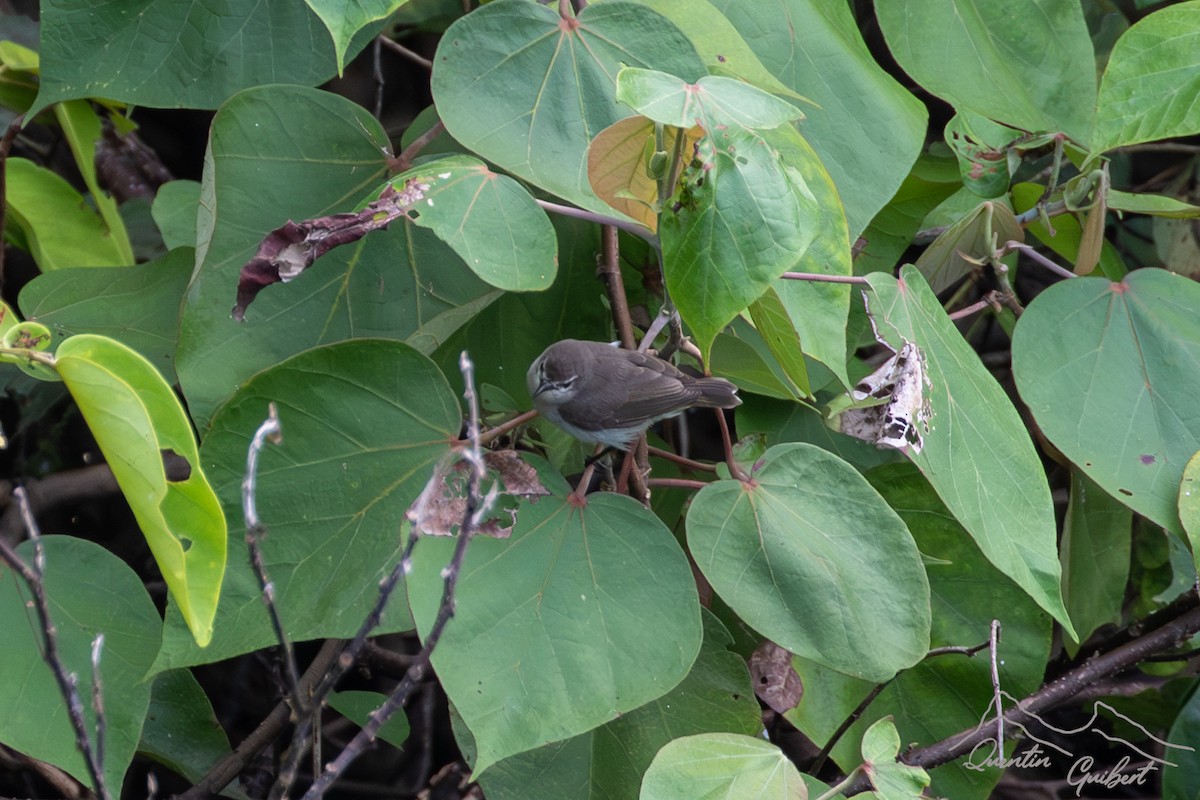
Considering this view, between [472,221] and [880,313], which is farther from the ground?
[472,221]

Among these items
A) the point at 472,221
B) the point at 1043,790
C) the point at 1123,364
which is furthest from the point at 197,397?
the point at 1043,790

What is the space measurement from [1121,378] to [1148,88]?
0.41m

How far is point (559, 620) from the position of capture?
1231 millimetres

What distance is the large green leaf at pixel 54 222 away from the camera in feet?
6.10

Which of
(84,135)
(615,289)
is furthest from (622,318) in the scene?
(84,135)

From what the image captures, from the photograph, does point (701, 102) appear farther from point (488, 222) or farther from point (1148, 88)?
point (1148, 88)

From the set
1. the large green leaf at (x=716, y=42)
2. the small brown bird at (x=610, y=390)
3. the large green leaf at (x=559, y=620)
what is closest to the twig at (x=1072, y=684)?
the large green leaf at (x=559, y=620)

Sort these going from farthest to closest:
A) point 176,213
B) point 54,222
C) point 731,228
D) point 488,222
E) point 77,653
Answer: point 54,222
point 176,213
point 77,653
point 488,222
point 731,228

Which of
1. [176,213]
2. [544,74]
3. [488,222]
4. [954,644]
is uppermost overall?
[544,74]

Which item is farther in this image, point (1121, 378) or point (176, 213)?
point (176, 213)

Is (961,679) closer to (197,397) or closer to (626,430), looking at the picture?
(626,430)

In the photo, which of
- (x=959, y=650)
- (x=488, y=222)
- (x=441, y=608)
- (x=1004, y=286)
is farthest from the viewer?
(x=1004, y=286)

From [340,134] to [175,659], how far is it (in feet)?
2.38

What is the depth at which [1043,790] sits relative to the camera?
203 centimetres
